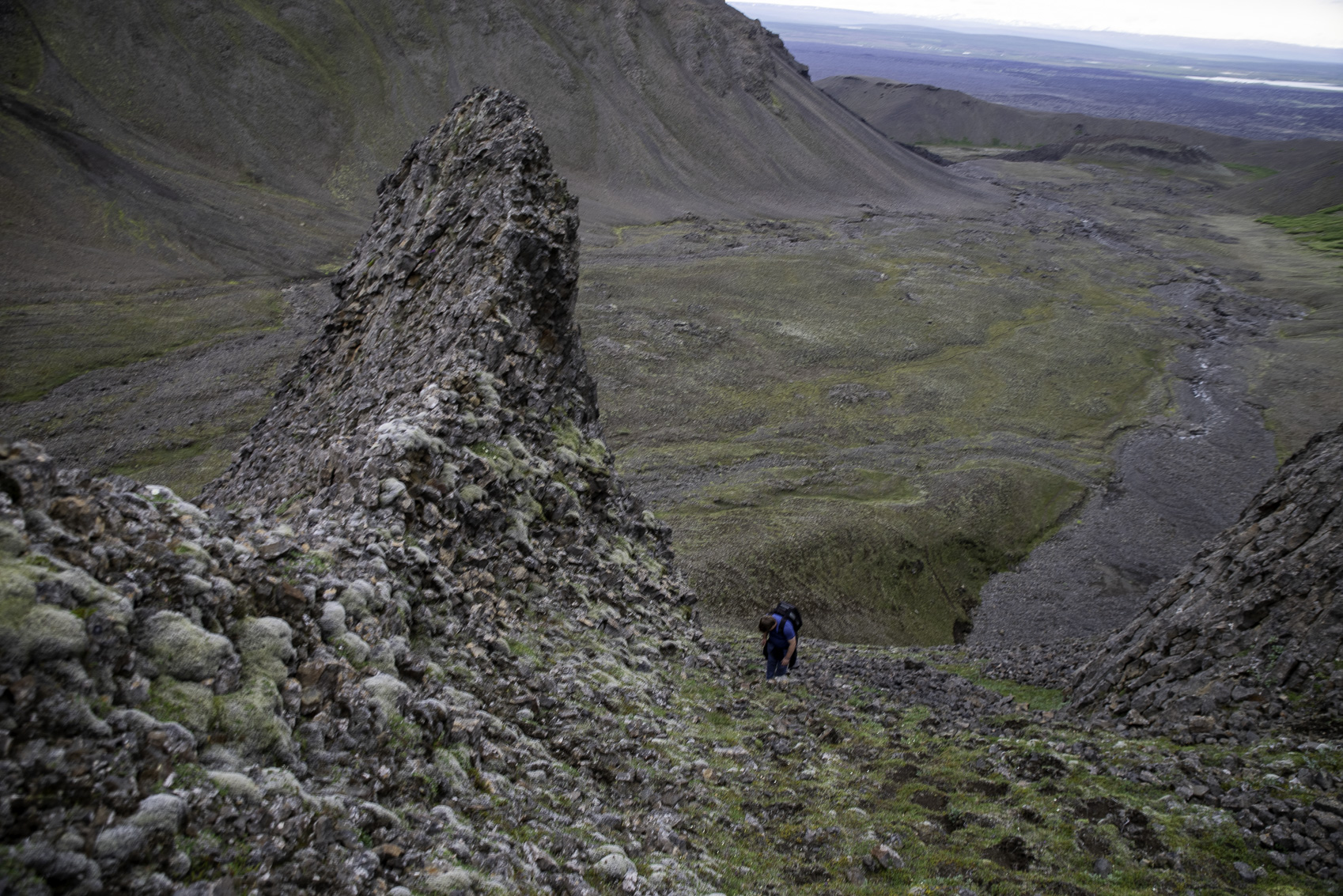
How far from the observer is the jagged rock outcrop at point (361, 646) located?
24.2 ft

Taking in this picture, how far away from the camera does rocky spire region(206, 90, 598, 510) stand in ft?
66.2

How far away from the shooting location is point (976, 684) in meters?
29.9

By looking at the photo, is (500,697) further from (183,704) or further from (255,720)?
(183,704)

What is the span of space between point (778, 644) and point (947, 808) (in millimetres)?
8278

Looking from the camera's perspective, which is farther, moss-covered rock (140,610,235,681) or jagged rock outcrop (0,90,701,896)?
moss-covered rock (140,610,235,681)

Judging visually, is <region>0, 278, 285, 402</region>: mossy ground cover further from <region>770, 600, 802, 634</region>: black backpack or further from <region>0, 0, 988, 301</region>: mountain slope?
<region>770, 600, 802, 634</region>: black backpack

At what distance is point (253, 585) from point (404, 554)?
4193mm

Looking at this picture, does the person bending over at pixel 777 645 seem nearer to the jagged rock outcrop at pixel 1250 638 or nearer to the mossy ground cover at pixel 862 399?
the jagged rock outcrop at pixel 1250 638

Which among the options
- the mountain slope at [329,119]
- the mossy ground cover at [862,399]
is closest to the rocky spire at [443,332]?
the mossy ground cover at [862,399]

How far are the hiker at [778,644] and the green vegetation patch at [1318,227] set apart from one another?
7223 inches

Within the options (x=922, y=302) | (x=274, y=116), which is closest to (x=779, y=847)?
(x=922, y=302)

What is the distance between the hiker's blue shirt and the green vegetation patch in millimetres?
183498

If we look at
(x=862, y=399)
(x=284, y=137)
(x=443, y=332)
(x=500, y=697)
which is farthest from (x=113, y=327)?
(x=500, y=697)

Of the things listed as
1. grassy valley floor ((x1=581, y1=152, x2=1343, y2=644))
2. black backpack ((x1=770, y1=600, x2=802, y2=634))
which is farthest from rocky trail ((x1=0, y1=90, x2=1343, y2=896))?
grassy valley floor ((x1=581, y1=152, x2=1343, y2=644))
